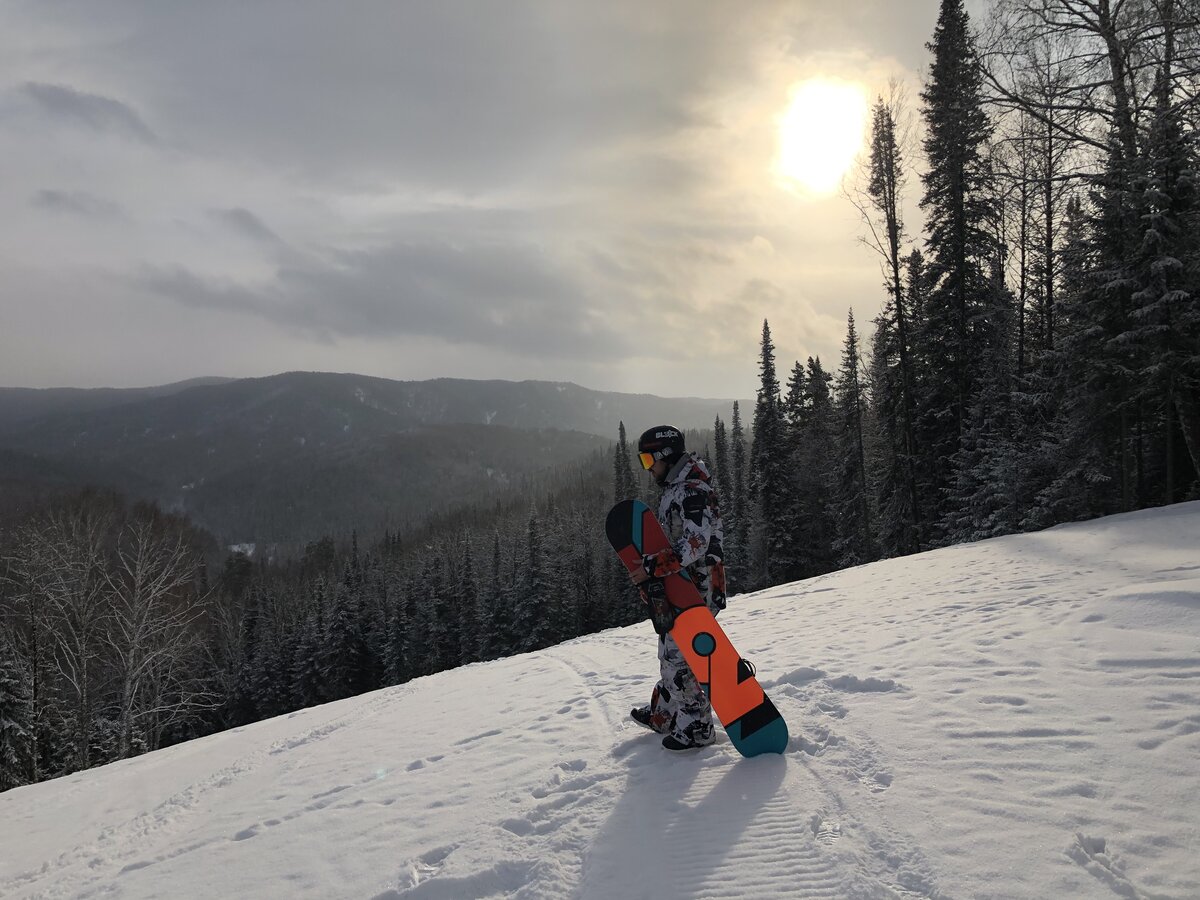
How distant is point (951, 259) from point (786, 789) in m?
25.0

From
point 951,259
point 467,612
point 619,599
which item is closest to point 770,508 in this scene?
point 951,259

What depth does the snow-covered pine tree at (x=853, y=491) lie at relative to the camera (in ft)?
109

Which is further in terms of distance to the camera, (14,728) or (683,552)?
(14,728)

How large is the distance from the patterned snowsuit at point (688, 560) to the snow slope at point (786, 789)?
0.33 metres

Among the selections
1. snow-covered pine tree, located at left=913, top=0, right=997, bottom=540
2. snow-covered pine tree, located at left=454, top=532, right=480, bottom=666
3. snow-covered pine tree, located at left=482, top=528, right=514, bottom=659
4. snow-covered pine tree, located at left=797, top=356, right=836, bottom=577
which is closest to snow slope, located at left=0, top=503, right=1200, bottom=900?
snow-covered pine tree, located at left=913, top=0, right=997, bottom=540

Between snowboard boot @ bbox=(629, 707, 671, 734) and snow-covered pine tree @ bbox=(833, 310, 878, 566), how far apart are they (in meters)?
29.4

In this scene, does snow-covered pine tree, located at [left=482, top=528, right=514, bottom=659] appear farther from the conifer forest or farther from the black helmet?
the black helmet

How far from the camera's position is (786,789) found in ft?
14.0

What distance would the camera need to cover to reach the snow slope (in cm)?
336

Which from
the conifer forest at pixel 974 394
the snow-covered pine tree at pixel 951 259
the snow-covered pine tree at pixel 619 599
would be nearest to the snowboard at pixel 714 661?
the conifer forest at pixel 974 394

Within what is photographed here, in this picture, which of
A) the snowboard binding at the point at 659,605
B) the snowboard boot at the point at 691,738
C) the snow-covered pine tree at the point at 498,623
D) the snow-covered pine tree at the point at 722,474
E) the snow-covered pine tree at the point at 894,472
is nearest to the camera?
the snowboard binding at the point at 659,605

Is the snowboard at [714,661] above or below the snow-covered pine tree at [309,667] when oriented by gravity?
above

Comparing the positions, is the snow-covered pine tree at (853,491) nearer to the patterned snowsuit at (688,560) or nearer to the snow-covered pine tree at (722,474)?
the snow-covered pine tree at (722,474)

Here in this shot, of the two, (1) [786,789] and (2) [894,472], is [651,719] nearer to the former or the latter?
(1) [786,789]
